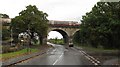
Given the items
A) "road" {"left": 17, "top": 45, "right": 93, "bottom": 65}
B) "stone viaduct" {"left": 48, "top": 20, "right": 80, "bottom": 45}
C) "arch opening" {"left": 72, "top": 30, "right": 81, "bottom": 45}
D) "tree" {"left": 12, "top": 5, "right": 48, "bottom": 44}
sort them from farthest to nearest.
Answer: "arch opening" {"left": 72, "top": 30, "right": 81, "bottom": 45} < "stone viaduct" {"left": 48, "top": 20, "right": 80, "bottom": 45} < "tree" {"left": 12, "top": 5, "right": 48, "bottom": 44} < "road" {"left": 17, "top": 45, "right": 93, "bottom": 65}

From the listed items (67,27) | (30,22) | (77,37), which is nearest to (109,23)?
(30,22)

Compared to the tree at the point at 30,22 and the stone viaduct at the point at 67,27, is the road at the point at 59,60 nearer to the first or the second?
the tree at the point at 30,22

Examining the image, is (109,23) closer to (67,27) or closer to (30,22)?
(30,22)

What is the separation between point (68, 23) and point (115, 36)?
78.5 m

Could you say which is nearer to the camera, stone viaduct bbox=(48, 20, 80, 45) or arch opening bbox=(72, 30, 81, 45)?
stone viaduct bbox=(48, 20, 80, 45)

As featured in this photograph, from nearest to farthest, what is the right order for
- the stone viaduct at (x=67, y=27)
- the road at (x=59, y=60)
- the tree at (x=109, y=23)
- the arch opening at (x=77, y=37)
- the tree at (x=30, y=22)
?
the road at (x=59, y=60) → the tree at (x=109, y=23) → the tree at (x=30, y=22) → the stone viaduct at (x=67, y=27) → the arch opening at (x=77, y=37)

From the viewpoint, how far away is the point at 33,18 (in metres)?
85.3

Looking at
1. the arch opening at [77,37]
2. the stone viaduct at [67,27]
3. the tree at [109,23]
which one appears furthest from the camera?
the arch opening at [77,37]

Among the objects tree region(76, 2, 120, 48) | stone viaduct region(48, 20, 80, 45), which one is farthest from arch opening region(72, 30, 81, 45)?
tree region(76, 2, 120, 48)

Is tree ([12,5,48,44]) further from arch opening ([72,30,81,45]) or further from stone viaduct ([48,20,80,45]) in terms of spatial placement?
arch opening ([72,30,81,45])

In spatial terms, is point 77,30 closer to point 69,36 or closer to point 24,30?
point 69,36

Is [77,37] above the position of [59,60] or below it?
above

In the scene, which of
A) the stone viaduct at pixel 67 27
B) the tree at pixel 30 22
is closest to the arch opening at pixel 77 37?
the stone viaduct at pixel 67 27

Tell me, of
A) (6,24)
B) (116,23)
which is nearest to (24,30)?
(6,24)
